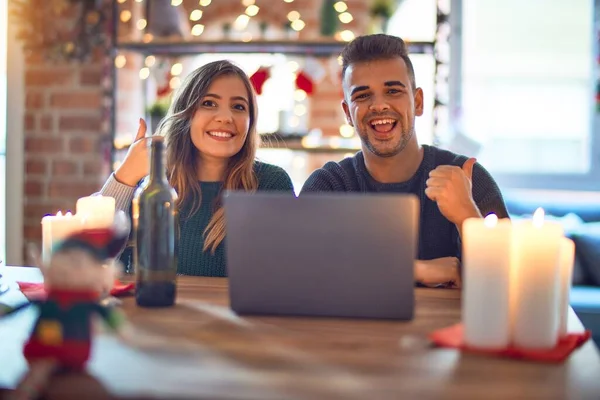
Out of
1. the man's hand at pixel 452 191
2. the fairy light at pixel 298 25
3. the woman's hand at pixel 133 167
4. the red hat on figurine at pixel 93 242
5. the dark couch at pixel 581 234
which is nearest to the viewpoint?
the red hat on figurine at pixel 93 242

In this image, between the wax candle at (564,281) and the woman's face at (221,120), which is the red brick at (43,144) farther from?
the wax candle at (564,281)

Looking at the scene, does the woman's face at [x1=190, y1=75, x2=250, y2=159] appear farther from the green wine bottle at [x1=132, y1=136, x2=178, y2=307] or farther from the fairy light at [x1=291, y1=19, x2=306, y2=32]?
the fairy light at [x1=291, y1=19, x2=306, y2=32]

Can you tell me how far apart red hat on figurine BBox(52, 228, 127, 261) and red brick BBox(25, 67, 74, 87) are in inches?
106

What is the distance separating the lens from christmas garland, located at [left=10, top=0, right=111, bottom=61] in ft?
11.3

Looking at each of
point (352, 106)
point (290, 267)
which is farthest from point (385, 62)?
point (290, 267)

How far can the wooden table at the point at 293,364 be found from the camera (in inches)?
33.7

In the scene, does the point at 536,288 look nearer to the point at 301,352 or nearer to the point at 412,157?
the point at 301,352

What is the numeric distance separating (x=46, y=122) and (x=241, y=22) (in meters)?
1.07

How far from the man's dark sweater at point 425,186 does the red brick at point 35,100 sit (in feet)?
6.27

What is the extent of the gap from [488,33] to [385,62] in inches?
77.1

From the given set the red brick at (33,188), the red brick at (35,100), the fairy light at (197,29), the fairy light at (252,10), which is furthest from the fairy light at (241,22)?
the red brick at (33,188)

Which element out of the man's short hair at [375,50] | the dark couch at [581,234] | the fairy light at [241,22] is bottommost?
the dark couch at [581,234]

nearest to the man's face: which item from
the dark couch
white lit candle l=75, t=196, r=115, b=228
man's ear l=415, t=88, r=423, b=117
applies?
man's ear l=415, t=88, r=423, b=117

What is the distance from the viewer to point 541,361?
3.25 feet
